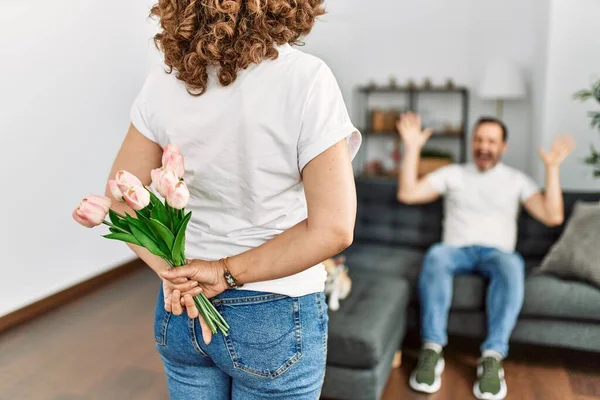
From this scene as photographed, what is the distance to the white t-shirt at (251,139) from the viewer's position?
87 centimetres

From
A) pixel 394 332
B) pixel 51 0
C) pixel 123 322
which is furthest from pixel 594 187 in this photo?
pixel 51 0

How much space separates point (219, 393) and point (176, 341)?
124mm

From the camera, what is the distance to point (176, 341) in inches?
38.9

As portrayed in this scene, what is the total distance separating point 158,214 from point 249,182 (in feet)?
0.49

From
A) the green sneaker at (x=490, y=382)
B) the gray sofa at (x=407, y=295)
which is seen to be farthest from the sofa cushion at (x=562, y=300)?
the green sneaker at (x=490, y=382)

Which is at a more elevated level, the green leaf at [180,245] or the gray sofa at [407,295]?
the green leaf at [180,245]

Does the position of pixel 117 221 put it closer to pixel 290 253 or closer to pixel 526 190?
pixel 290 253

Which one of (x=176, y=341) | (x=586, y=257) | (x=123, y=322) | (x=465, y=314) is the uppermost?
(x=176, y=341)

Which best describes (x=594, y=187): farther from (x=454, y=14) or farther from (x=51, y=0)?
(x=51, y=0)

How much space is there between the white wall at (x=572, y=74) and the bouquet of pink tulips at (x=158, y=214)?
3893 mm

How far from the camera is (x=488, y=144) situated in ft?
10.5

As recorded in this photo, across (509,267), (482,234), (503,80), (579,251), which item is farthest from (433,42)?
(509,267)

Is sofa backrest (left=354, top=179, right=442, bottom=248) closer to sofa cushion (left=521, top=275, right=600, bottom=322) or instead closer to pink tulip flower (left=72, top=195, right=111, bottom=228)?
sofa cushion (left=521, top=275, right=600, bottom=322)

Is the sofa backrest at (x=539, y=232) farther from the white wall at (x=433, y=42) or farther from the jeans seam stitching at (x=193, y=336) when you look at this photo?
the jeans seam stitching at (x=193, y=336)
